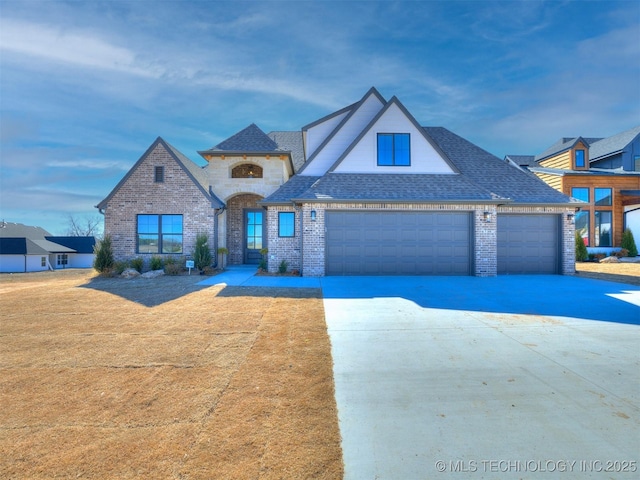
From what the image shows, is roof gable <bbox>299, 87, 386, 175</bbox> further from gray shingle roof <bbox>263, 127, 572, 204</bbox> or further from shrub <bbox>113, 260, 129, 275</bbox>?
shrub <bbox>113, 260, 129, 275</bbox>

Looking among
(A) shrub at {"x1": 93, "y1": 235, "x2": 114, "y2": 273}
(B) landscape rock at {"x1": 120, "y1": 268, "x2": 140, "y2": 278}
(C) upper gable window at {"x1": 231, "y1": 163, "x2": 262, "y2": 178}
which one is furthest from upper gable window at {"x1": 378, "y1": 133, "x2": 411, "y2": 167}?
(A) shrub at {"x1": 93, "y1": 235, "x2": 114, "y2": 273}

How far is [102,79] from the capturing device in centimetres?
1273

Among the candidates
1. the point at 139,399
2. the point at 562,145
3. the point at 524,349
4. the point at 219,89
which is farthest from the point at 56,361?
the point at 562,145

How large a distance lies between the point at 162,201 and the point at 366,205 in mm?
9637

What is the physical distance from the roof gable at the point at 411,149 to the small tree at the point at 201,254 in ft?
23.2

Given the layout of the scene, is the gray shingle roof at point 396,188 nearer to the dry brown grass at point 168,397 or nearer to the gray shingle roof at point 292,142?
the dry brown grass at point 168,397

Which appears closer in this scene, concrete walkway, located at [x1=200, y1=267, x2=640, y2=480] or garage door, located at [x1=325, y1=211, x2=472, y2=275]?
concrete walkway, located at [x1=200, y1=267, x2=640, y2=480]

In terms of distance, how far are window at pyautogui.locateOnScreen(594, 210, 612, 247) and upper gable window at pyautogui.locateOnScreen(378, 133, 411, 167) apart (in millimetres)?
18944

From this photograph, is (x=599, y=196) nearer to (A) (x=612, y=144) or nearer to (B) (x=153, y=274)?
(A) (x=612, y=144)

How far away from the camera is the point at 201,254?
557 inches

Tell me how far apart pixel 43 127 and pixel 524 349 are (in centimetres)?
2428

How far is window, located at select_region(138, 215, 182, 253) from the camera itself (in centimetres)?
1490

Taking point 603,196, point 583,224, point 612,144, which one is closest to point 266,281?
point 583,224

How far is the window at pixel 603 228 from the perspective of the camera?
23016 millimetres
